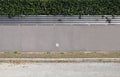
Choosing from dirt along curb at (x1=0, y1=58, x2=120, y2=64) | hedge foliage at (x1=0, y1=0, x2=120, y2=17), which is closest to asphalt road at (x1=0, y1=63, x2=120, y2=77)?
dirt along curb at (x1=0, y1=58, x2=120, y2=64)

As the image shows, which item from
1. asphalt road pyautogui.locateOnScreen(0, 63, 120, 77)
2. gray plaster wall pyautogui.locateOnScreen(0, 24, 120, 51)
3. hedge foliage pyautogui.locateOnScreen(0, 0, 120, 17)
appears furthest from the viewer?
hedge foliage pyautogui.locateOnScreen(0, 0, 120, 17)

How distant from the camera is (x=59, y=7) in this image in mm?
18734

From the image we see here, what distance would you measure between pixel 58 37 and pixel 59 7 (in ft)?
5.15

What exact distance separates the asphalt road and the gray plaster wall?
11.5 feet

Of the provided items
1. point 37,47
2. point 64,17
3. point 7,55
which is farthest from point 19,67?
point 64,17

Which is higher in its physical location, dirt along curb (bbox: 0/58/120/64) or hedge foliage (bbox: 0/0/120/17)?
hedge foliage (bbox: 0/0/120/17)

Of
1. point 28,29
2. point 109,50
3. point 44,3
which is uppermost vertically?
point 44,3

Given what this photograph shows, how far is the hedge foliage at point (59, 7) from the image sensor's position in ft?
60.8

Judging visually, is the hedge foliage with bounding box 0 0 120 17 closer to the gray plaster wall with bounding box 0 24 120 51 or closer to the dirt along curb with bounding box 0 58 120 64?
the gray plaster wall with bounding box 0 24 120 51

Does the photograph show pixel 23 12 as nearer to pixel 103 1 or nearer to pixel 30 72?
pixel 103 1

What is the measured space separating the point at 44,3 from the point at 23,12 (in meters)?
1.12

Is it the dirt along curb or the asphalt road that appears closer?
the asphalt road

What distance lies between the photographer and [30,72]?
488 inches

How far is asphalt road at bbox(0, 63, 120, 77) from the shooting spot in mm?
11953
